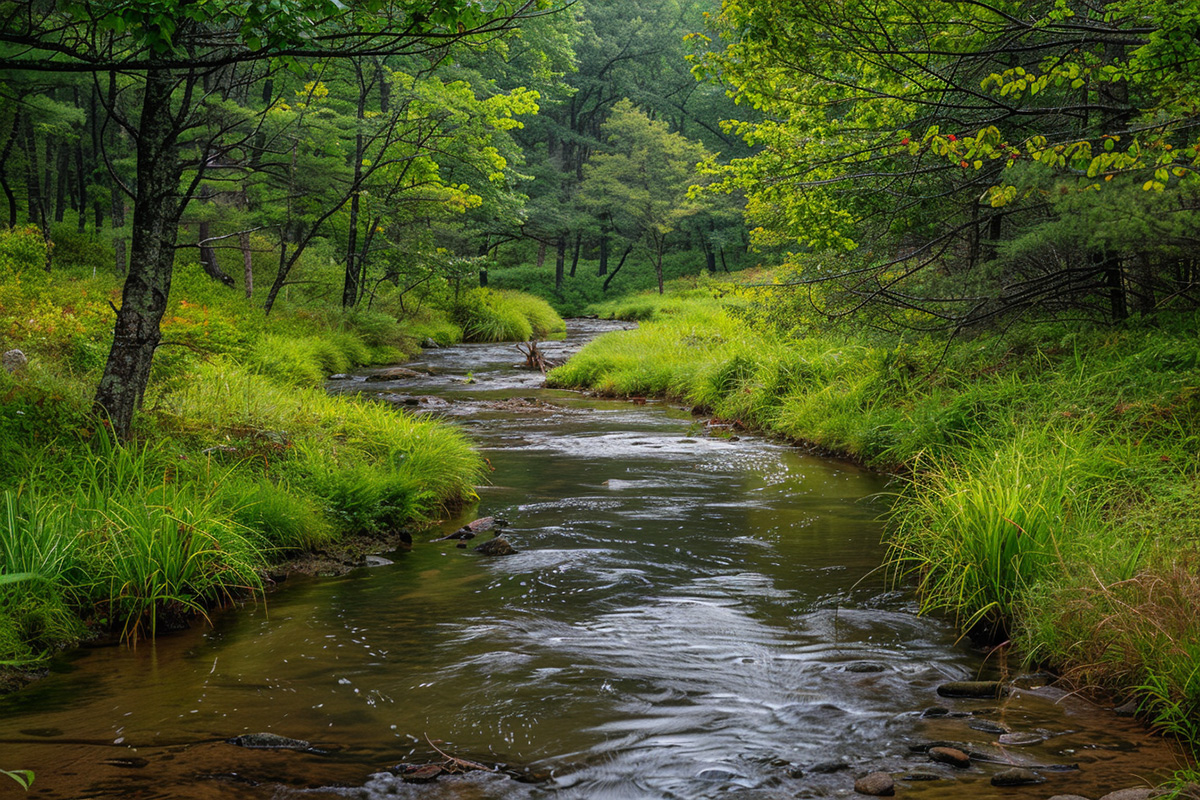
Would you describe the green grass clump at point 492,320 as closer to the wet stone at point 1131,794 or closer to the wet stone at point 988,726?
the wet stone at point 988,726

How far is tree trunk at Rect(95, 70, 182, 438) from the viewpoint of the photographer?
15.6 ft

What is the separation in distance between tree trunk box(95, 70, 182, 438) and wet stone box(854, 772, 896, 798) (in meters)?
4.64

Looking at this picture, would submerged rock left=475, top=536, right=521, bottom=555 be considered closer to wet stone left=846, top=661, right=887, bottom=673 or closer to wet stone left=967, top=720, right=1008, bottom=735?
wet stone left=846, top=661, right=887, bottom=673

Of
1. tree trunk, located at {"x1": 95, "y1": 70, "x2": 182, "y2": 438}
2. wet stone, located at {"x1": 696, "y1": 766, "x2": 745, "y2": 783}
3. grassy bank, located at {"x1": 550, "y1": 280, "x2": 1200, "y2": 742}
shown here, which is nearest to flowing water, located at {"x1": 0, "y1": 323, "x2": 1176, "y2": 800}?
wet stone, located at {"x1": 696, "y1": 766, "x2": 745, "y2": 783}

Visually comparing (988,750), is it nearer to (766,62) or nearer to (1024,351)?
(766,62)

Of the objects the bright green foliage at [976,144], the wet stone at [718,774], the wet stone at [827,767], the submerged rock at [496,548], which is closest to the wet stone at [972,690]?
the wet stone at [827,767]

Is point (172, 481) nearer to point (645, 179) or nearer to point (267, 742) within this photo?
point (267, 742)

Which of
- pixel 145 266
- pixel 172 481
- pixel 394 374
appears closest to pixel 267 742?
pixel 172 481

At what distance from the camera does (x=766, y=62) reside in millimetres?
5910

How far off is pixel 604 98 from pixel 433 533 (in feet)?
155

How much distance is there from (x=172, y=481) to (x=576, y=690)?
3083 millimetres

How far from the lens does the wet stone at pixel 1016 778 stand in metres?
2.57

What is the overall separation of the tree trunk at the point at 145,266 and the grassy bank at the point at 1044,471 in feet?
16.2

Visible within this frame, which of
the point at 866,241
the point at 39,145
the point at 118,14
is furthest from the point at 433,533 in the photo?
the point at 39,145
